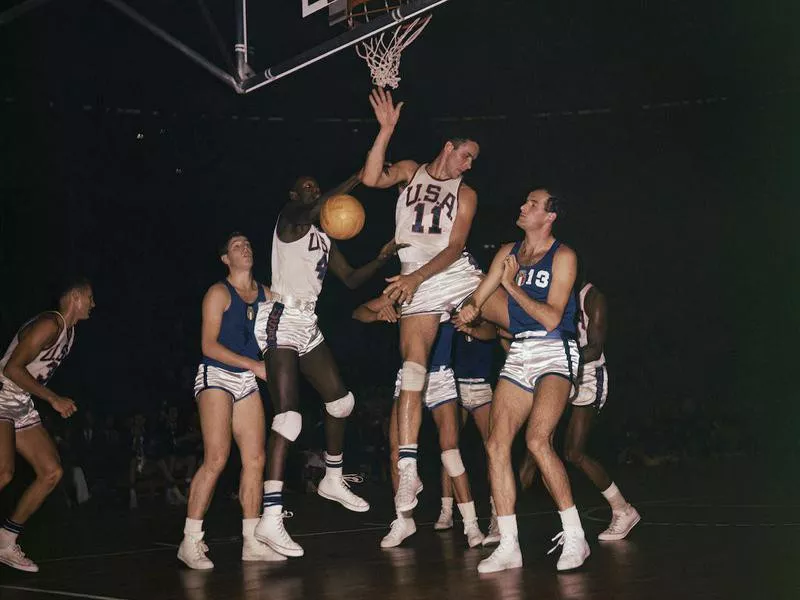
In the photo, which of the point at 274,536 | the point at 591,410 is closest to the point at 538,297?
the point at 591,410

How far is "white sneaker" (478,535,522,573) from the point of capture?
20.3 feet

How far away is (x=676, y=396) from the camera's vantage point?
18812mm

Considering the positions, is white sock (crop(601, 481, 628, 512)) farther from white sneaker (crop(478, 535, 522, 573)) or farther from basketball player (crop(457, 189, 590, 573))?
white sneaker (crop(478, 535, 522, 573))

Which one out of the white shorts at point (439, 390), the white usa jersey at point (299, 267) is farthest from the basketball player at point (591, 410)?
the white usa jersey at point (299, 267)

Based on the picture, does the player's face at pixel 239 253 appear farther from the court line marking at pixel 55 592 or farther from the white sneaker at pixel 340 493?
the court line marking at pixel 55 592

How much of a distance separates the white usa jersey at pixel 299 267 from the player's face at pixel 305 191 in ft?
0.68

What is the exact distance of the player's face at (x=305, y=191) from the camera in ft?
26.2

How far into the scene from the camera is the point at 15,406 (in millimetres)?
7543

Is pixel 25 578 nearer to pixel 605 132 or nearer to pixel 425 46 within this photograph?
pixel 425 46

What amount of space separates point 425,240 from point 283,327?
1.23m

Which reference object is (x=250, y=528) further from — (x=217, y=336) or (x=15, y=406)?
(x=15, y=406)

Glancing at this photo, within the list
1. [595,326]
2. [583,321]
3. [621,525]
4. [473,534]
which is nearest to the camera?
[473,534]

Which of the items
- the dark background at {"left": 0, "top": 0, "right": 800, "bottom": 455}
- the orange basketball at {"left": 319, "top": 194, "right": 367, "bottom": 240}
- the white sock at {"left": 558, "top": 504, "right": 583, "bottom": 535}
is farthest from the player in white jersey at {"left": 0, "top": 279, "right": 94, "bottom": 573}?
the dark background at {"left": 0, "top": 0, "right": 800, "bottom": 455}

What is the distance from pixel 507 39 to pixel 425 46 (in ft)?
4.52
